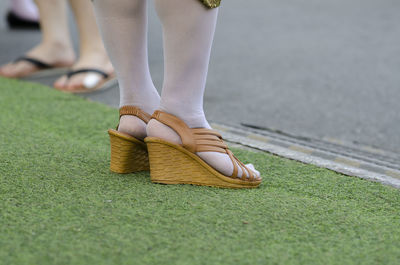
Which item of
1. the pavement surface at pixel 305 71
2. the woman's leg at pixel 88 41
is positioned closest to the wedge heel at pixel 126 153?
the pavement surface at pixel 305 71

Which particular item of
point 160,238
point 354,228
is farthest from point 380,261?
point 160,238

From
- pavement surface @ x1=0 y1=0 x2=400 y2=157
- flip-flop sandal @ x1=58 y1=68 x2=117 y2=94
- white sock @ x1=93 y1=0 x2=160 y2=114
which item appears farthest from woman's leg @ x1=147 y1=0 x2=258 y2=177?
flip-flop sandal @ x1=58 y1=68 x2=117 y2=94

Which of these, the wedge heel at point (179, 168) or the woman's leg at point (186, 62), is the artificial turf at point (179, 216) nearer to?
the wedge heel at point (179, 168)

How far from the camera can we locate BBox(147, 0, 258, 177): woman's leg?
1.14m

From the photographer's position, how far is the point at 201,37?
117cm

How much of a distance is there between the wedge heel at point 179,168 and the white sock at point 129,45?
0.14 meters

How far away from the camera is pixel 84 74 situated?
248 centimetres

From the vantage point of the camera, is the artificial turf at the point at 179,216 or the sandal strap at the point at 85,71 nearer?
the artificial turf at the point at 179,216

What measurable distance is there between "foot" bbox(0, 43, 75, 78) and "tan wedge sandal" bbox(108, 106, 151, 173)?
151cm

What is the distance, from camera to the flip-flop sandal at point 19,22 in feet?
13.9

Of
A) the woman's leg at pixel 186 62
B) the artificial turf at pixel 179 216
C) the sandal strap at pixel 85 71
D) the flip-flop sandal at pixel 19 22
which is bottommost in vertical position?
the flip-flop sandal at pixel 19 22

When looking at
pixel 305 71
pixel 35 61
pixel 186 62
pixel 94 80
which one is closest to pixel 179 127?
pixel 186 62

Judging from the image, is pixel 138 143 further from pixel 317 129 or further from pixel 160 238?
pixel 317 129

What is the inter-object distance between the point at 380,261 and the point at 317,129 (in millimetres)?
1221
